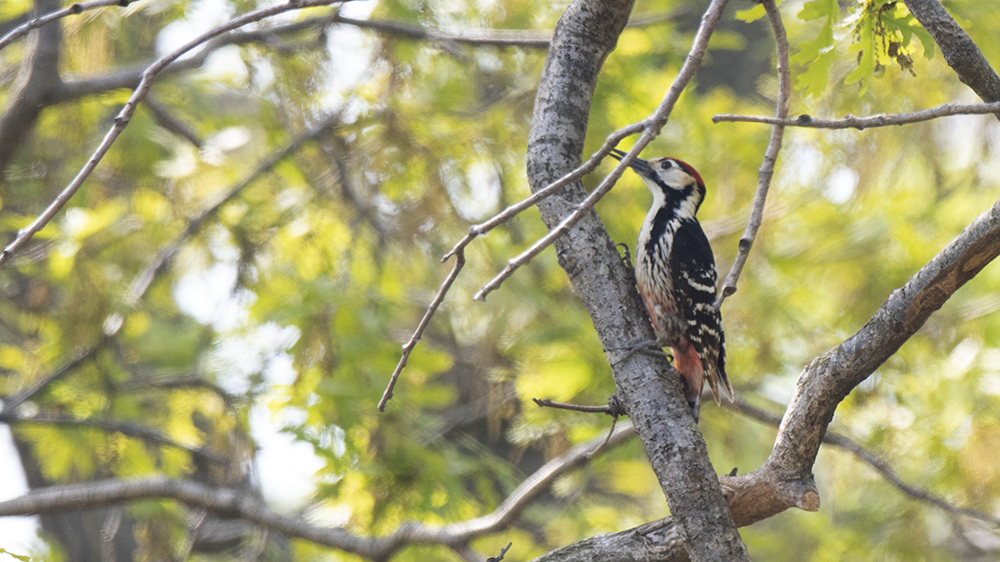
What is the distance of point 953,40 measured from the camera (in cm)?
168

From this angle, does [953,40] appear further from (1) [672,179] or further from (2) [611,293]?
(1) [672,179]

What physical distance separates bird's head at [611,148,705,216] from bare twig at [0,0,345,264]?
180 cm

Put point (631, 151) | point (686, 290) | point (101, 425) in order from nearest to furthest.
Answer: point (631, 151), point (686, 290), point (101, 425)

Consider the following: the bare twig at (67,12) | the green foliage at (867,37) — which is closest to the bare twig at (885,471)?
the green foliage at (867,37)

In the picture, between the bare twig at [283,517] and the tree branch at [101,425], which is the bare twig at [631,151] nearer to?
the bare twig at [283,517]

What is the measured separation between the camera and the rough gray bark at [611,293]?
65.4 inches

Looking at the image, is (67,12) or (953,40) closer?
(67,12)

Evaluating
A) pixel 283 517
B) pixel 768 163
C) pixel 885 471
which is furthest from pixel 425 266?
pixel 768 163

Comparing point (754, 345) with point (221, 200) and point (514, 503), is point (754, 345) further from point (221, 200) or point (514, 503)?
point (221, 200)

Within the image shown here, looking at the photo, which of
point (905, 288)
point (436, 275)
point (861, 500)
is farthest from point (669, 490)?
point (861, 500)

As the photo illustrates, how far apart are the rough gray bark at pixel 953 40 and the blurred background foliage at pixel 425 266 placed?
238cm

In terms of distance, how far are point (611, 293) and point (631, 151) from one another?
2.04 feet

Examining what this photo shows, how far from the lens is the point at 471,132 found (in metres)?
4.72

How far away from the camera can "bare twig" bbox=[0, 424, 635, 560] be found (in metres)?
Answer: 3.31
